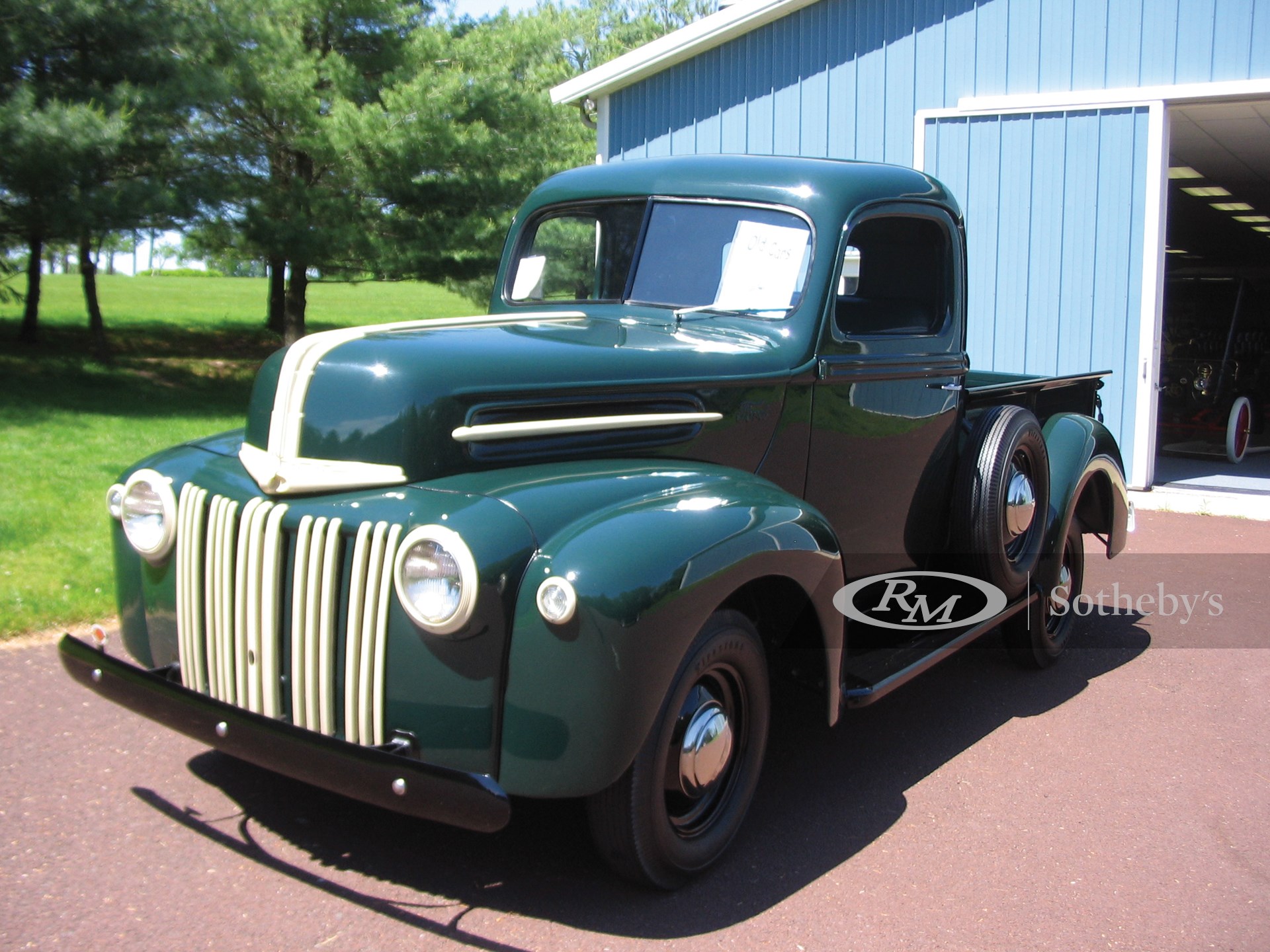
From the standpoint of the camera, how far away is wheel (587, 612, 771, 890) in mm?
2719

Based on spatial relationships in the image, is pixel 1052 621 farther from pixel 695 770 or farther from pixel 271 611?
pixel 271 611

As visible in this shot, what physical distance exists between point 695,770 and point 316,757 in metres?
0.96

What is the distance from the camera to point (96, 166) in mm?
10883

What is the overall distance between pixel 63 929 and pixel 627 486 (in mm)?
1678

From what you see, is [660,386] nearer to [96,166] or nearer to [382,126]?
[96,166]

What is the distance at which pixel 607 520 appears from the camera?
2660 mm

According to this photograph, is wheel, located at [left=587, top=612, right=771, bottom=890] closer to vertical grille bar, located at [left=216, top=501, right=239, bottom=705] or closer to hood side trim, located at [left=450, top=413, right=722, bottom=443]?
hood side trim, located at [left=450, top=413, right=722, bottom=443]

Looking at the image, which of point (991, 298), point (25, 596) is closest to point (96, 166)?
point (25, 596)

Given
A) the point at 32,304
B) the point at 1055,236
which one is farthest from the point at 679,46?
the point at 32,304

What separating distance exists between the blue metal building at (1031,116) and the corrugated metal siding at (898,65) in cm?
1

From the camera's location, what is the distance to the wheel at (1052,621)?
4801mm

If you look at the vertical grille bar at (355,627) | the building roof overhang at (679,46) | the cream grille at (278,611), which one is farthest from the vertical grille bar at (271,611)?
the building roof overhang at (679,46)

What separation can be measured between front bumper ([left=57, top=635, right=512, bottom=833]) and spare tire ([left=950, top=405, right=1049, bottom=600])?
2369 millimetres
